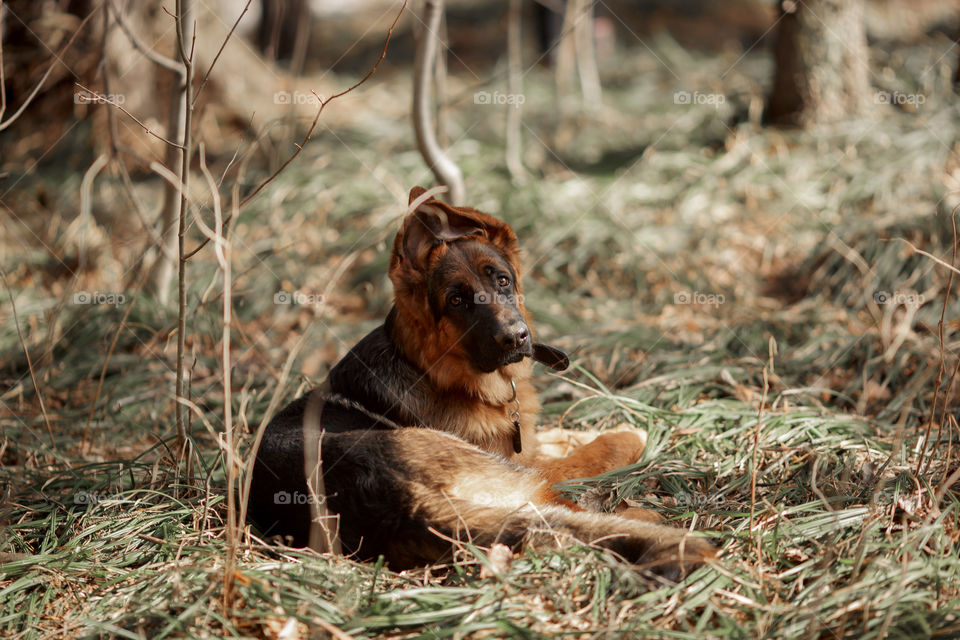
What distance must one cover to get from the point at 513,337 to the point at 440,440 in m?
0.62

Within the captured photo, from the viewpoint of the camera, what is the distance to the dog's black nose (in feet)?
11.6

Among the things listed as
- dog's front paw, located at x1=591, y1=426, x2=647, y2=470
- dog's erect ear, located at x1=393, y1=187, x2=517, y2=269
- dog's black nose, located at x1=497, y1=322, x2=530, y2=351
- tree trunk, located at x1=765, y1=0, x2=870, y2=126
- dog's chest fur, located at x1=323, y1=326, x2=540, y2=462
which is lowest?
dog's front paw, located at x1=591, y1=426, x2=647, y2=470

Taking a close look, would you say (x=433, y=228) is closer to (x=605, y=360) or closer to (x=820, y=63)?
(x=605, y=360)

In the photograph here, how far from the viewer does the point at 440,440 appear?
3.50 m

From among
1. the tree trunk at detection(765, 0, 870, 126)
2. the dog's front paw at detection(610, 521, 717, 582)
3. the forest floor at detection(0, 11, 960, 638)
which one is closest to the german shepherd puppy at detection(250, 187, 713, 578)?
the dog's front paw at detection(610, 521, 717, 582)

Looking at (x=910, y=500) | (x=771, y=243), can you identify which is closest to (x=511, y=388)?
Result: (x=910, y=500)

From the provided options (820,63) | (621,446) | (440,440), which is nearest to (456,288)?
(440,440)

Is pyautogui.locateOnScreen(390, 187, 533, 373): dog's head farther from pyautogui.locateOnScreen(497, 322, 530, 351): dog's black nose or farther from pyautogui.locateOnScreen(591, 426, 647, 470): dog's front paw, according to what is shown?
pyautogui.locateOnScreen(591, 426, 647, 470): dog's front paw

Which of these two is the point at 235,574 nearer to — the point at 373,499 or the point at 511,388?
the point at 373,499

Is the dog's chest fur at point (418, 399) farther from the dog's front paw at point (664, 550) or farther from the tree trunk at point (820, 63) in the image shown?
the tree trunk at point (820, 63)

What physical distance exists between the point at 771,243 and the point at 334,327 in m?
4.32

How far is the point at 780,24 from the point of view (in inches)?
320

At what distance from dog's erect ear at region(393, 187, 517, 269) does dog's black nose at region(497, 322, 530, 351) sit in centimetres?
67

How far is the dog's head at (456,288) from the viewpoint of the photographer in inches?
144
